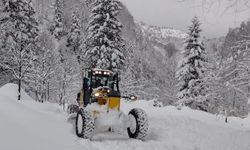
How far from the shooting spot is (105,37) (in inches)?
1347

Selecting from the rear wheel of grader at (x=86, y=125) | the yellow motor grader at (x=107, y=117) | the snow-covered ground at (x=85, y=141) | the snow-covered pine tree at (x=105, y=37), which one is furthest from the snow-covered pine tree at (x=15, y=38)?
the rear wheel of grader at (x=86, y=125)

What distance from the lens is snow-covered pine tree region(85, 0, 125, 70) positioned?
112 feet

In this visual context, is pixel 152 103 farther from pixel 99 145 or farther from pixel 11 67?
pixel 99 145

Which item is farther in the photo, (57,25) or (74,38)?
(57,25)

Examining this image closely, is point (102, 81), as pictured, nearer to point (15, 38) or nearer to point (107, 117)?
point (107, 117)

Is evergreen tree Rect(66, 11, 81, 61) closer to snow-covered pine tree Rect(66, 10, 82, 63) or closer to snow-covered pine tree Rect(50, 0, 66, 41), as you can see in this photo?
snow-covered pine tree Rect(66, 10, 82, 63)

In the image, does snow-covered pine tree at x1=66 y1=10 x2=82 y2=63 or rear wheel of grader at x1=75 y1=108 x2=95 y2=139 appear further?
snow-covered pine tree at x1=66 y1=10 x2=82 y2=63

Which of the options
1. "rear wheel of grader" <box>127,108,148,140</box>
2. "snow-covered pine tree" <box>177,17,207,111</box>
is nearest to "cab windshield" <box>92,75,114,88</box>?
"rear wheel of grader" <box>127,108,148,140</box>

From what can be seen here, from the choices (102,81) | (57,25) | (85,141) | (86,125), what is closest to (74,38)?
(57,25)

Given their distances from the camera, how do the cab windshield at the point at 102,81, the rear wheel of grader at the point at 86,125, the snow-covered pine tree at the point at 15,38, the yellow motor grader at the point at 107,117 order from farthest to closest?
the snow-covered pine tree at the point at 15,38, the cab windshield at the point at 102,81, the yellow motor grader at the point at 107,117, the rear wheel of grader at the point at 86,125

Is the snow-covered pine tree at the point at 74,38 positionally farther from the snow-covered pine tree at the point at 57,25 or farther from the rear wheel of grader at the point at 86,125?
the rear wheel of grader at the point at 86,125

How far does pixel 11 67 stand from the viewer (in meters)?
33.2

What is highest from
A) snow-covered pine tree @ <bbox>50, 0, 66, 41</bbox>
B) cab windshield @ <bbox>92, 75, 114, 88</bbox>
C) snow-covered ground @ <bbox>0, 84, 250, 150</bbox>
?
snow-covered pine tree @ <bbox>50, 0, 66, 41</bbox>

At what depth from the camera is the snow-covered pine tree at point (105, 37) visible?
34.1m
